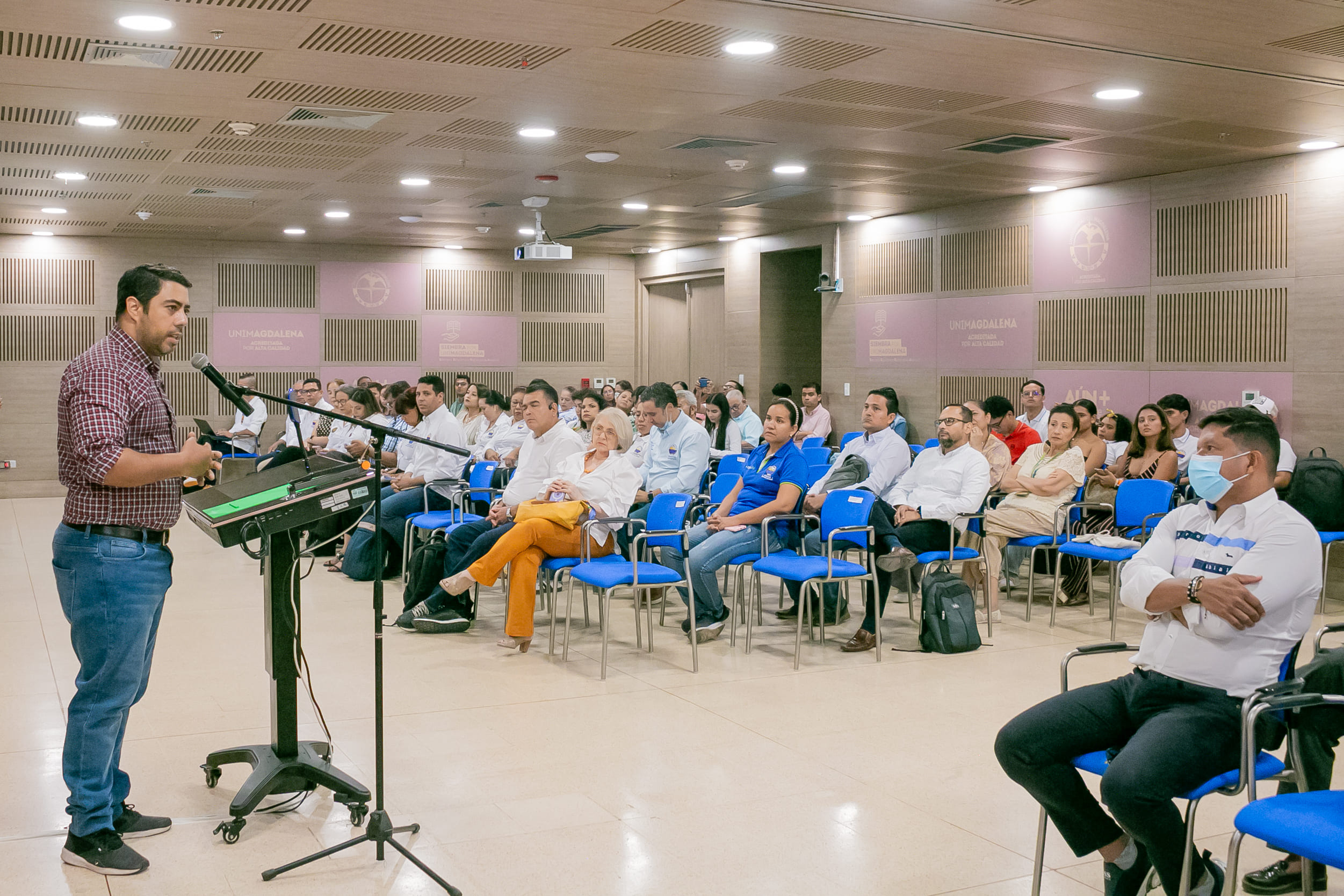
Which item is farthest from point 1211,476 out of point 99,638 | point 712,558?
point 712,558

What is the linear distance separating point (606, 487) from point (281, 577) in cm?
283

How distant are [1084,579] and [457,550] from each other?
14.4 ft

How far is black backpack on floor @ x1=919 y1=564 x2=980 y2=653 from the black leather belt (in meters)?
4.32

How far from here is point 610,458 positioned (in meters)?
6.89

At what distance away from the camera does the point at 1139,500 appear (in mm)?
7574

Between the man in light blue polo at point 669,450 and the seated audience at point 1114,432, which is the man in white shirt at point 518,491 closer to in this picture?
the man in light blue polo at point 669,450

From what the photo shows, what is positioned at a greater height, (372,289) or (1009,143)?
(1009,143)

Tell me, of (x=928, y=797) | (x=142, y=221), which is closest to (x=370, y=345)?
(x=142, y=221)

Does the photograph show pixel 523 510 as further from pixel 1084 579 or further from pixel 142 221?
pixel 142 221

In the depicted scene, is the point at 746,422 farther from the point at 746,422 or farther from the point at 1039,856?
the point at 1039,856

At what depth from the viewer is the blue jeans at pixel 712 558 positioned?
6.86 m

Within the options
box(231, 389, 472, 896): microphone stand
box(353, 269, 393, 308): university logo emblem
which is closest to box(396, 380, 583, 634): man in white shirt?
box(231, 389, 472, 896): microphone stand

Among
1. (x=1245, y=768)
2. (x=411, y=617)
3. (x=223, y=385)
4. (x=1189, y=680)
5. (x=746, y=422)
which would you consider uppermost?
(x=223, y=385)

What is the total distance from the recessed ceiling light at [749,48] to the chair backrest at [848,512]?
241 cm
